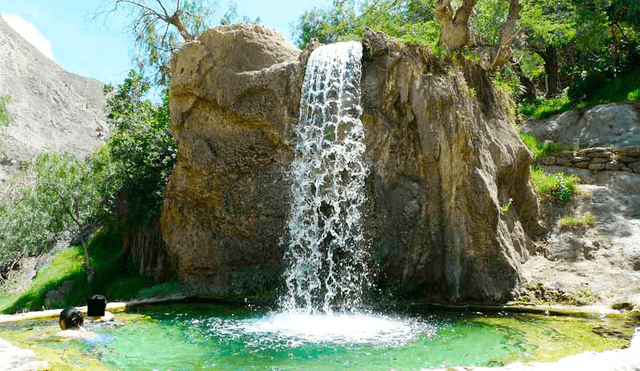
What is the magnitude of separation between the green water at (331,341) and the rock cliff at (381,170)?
53.6 inches

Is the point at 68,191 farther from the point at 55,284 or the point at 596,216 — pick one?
the point at 596,216

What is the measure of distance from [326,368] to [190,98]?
763 centimetres

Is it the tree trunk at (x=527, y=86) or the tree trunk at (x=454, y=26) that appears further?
the tree trunk at (x=527, y=86)

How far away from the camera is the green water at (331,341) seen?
19.1 feet

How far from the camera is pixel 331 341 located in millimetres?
6969

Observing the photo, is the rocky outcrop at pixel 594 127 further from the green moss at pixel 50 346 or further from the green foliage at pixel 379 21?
the green moss at pixel 50 346

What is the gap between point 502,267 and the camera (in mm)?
9461

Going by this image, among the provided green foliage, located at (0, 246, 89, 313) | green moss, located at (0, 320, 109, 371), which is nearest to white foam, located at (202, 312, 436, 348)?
green moss, located at (0, 320, 109, 371)

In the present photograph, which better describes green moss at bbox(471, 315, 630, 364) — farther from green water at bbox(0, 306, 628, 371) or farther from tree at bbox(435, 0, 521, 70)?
tree at bbox(435, 0, 521, 70)

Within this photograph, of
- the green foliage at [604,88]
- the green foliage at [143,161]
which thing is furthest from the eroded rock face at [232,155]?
the green foliage at [604,88]

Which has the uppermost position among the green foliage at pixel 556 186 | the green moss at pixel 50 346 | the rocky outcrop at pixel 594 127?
the rocky outcrop at pixel 594 127

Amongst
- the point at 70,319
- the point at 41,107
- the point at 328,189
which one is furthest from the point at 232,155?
the point at 41,107

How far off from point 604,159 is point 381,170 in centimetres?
584

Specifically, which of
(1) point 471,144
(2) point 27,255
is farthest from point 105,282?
(1) point 471,144
